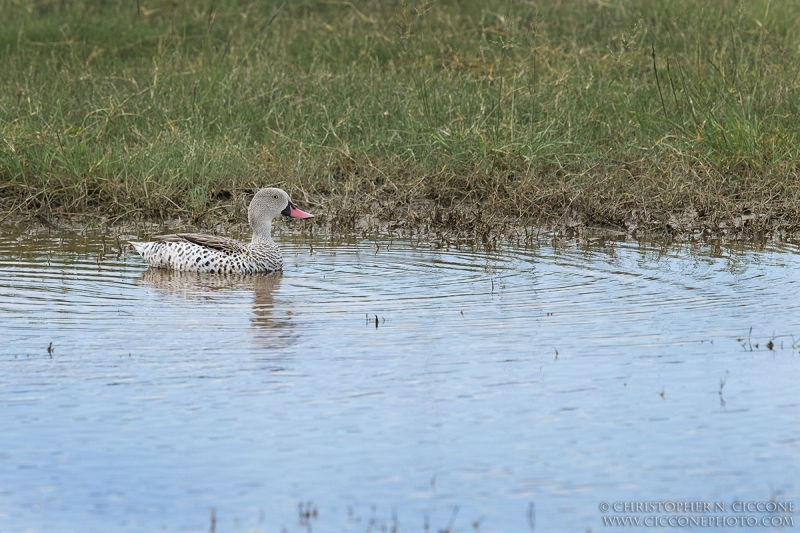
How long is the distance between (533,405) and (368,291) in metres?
2.68

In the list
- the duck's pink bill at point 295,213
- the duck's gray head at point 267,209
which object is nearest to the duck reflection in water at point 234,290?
the duck's gray head at point 267,209

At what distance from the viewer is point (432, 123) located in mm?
12164

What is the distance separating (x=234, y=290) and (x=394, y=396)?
10.1ft

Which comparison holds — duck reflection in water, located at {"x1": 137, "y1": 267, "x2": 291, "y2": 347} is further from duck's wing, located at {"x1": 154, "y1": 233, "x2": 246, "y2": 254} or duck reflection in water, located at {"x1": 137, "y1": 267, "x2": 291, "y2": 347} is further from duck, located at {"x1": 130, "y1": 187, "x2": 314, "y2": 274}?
duck's wing, located at {"x1": 154, "y1": 233, "x2": 246, "y2": 254}

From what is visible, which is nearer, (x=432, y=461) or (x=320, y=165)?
(x=432, y=461)

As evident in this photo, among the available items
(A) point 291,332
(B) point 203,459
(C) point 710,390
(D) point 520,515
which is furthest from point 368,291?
(D) point 520,515

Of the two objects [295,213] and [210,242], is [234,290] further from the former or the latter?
[295,213]

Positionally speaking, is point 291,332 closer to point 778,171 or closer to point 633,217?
point 633,217

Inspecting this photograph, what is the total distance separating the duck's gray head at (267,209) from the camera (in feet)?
33.1

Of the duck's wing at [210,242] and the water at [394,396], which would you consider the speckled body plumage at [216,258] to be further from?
the water at [394,396]

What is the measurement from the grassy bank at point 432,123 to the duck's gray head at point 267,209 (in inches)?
43.0

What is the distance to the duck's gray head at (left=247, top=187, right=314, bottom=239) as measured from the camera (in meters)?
10.1

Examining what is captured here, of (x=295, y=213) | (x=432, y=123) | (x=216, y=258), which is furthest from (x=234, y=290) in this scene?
(x=432, y=123)

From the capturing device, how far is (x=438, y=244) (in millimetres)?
10453
